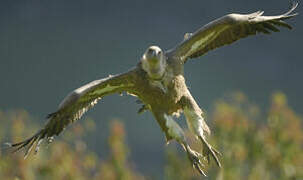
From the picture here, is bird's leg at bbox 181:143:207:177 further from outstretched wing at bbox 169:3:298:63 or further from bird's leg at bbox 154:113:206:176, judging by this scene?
outstretched wing at bbox 169:3:298:63

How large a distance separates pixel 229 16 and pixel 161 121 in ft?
4.71

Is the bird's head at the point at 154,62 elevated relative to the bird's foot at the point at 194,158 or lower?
elevated

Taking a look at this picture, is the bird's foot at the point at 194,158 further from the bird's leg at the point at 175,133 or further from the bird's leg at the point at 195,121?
the bird's leg at the point at 195,121

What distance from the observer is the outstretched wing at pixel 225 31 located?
707 cm

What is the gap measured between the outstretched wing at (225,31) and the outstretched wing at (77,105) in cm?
67

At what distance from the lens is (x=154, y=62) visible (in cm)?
652

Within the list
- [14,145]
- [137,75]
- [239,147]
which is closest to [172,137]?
[137,75]

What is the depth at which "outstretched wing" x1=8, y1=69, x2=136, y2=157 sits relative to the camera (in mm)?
6641

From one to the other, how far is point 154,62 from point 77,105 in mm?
1222

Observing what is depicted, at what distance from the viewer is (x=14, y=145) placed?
6.68 metres

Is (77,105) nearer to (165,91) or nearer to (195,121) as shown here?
(165,91)

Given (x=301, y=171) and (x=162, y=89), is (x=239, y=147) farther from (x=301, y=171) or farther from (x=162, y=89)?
(x=162, y=89)

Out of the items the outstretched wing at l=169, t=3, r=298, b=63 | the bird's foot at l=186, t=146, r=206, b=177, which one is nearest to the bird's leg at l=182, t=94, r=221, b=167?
the bird's foot at l=186, t=146, r=206, b=177

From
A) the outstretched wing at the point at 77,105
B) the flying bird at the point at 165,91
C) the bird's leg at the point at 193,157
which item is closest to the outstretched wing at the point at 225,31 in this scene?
the flying bird at the point at 165,91
